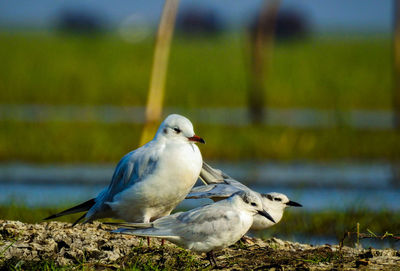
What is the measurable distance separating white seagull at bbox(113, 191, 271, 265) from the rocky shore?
0.19 meters

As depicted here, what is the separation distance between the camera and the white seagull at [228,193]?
715cm

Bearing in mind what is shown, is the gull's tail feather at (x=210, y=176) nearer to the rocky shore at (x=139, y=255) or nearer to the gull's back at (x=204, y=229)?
the rocky shore at (x=139, y=255)

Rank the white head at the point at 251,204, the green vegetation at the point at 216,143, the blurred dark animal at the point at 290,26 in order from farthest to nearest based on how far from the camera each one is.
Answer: the blurred dark animal at the point at 290,26, the green vegetation at the point at 216,143, the white head at the point at 251,204

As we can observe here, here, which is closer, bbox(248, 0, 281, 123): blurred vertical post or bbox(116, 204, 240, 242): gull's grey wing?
bbox(116, 204, 240, 242): gull's grey wing

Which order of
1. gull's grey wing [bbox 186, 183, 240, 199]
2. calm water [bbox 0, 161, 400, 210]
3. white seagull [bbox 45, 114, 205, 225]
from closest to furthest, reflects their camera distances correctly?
1. white seagull [bbox 45, 114, 205, 225]
2. gull's grey wing [bbox 186, 183, 240, 199]
3. calm water [bbox 0, 161, 400, 210]

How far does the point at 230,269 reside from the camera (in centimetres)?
614

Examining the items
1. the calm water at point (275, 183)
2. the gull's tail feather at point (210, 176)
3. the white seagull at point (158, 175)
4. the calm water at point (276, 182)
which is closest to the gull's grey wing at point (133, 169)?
the white seagull at point (158, 175)

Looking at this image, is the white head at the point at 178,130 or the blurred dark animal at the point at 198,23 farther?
the blurred dark animal at the point at 198,23

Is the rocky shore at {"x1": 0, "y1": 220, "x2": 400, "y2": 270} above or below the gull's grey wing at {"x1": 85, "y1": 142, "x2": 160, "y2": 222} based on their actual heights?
below

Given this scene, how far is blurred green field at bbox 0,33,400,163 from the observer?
1524 centimetres

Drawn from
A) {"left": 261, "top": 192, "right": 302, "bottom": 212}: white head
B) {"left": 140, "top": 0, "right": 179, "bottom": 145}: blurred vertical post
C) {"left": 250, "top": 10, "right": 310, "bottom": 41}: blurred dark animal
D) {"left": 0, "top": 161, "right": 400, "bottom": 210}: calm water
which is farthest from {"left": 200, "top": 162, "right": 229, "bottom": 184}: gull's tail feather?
{"left": 250, "top": 10, "right": 310, "bottom": 41}: blurred dark animal

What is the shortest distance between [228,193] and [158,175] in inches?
34.3

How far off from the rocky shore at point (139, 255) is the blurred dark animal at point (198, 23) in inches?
3453

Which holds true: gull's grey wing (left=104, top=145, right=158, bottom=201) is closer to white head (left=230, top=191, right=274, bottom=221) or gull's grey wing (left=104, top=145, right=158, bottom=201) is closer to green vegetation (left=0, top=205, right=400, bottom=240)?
white head (left=230, top=191, right=274, bottom=221)
